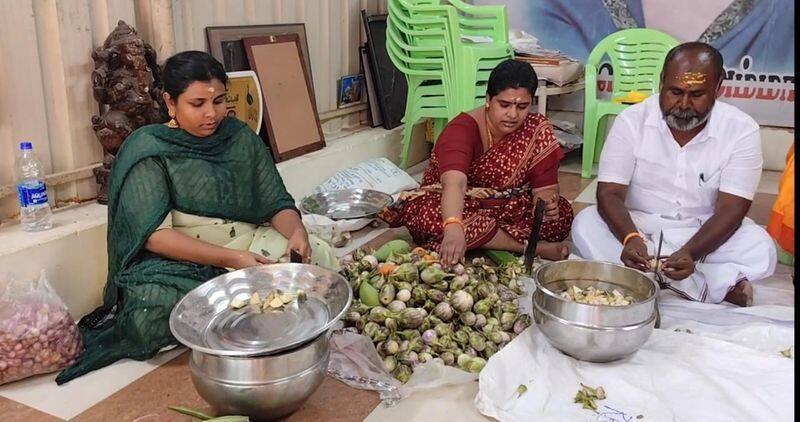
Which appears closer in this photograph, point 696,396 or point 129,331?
point 696,396

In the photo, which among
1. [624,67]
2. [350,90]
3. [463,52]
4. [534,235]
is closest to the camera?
[534,235]

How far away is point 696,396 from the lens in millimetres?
2115

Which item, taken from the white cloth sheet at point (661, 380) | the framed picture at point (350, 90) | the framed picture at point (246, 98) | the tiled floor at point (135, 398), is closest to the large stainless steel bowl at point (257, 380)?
the tiled floor at point (135, 398)

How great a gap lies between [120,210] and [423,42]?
2799mm

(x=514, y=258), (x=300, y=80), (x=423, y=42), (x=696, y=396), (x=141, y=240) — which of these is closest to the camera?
(x=696, y=396)

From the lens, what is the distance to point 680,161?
305 cm

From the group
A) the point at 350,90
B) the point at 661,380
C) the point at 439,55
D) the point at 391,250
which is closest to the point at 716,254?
the point at 661,380

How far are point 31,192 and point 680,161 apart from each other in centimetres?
263

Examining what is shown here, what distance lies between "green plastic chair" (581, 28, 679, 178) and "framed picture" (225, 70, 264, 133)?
2450 mm

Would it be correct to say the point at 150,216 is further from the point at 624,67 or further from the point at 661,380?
the point at 624,67

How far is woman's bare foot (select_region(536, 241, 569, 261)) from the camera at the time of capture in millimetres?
3396

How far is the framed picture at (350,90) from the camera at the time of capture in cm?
493

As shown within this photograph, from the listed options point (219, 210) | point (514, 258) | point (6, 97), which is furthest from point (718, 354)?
point (6, 97)

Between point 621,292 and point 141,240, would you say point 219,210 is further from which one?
point 621,292
